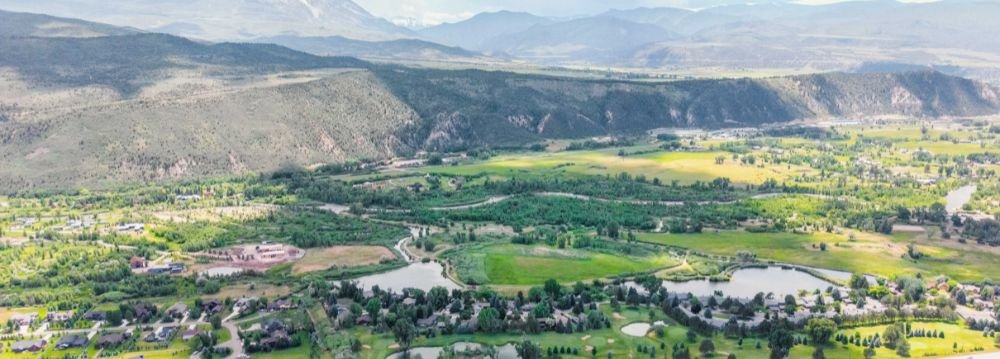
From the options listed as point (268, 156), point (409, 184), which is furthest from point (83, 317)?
point (268, 156)

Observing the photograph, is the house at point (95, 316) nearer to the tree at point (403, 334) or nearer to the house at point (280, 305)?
the house at point (280, 305)

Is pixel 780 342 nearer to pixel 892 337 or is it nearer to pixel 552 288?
pixel 892 337

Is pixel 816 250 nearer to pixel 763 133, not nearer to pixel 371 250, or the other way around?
pixel 371 250

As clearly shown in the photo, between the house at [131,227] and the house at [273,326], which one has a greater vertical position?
the house at [273,326]

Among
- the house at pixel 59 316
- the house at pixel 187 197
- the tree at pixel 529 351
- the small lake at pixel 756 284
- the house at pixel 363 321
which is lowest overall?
the house at pixel 187 197

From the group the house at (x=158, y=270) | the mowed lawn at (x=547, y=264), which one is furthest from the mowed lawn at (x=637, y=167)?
the house at (x=158, y=270)

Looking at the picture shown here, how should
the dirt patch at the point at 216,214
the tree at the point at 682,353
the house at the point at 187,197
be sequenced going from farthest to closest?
the house at the point at 187,197, the dirt patch at the point at 216,214, the tree at the point at 682,353

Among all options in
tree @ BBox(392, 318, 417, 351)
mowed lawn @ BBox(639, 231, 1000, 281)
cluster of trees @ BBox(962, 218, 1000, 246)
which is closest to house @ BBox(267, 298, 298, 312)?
tree @ BBox(392, 318, 417, 351)

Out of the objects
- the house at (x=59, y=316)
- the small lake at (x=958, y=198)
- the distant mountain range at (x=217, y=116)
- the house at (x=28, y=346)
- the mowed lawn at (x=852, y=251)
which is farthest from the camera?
the distant mountain range at (x=217, y=116)

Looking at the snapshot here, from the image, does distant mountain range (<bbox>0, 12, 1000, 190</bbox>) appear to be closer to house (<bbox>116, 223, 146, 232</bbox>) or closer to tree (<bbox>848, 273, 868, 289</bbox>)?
house (<bbox>116, 223, 146, 232</bbox>)
